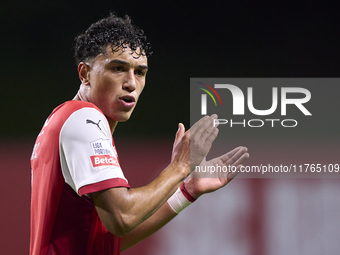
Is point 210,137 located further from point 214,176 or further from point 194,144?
point 214,176

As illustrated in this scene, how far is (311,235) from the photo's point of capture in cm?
258

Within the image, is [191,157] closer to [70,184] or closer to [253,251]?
[70,184]

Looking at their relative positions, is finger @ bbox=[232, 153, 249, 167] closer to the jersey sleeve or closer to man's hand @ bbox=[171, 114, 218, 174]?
man's hand @ bbox=[171, 114, 218, 174]

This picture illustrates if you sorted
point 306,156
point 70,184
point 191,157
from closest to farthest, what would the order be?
point 70,184 < point 191,157 < point 306,156

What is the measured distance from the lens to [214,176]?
5.38ft

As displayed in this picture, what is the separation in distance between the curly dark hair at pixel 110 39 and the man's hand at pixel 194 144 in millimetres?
299

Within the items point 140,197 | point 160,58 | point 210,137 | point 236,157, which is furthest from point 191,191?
point 160,58

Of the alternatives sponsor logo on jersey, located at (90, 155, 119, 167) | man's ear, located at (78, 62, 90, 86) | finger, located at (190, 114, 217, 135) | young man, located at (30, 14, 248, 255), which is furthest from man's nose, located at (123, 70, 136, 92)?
sponsor logo on jersey, located at (90, 155, 119, 167)

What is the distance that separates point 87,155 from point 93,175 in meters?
0.05

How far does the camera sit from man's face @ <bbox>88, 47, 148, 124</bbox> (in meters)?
1.35

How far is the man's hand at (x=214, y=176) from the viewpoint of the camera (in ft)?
5.37

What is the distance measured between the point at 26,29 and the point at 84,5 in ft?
1.33

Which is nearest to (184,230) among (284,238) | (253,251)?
(253,251)

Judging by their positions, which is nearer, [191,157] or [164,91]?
[191,157]
